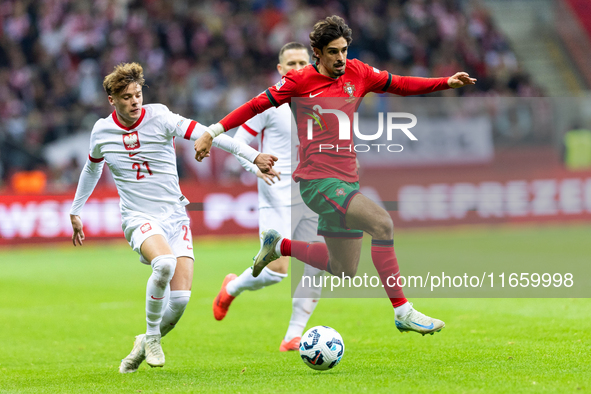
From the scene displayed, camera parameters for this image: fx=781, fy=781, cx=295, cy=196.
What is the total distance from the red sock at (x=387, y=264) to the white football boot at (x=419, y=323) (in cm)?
13

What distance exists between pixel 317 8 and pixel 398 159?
633 cm

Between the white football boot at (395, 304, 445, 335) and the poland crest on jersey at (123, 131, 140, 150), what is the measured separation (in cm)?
240

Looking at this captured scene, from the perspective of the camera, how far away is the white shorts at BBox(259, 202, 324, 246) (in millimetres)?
7180

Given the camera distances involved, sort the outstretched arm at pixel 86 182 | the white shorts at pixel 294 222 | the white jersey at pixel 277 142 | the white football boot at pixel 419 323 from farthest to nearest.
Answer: the white jersey at pixel 277 142 → the white shorts at pixel 294 222 → the outstretched arm at pixel 86 182 → the white football boot at pixel 419 323

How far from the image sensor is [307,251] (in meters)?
6.32

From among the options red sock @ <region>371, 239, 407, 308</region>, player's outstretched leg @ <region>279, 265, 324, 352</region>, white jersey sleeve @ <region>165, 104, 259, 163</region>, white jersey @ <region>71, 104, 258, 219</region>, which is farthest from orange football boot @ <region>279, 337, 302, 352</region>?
white jersey sleeve @ <region>165, 104, 259, 163</region>

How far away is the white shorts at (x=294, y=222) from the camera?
718 cm

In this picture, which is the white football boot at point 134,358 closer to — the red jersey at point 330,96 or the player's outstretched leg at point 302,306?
the player's outstretched leg at point 302,306

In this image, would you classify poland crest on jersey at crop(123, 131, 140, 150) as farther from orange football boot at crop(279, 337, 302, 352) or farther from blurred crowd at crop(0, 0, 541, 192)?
blurred crowd at crop(0, 0, 541, 192)

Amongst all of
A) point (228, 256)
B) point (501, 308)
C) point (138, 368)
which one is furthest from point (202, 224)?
point (138, 368)

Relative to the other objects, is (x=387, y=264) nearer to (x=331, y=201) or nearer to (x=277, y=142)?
(x=331, y=201)

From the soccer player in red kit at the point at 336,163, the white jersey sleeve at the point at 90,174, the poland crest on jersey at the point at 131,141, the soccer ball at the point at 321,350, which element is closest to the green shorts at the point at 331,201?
the soccer player in red kit at the point at 336,163

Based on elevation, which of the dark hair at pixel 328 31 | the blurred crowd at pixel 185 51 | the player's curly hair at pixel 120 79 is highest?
the blurred crowd at pixel 185 51

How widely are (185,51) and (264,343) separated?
13.7 m
